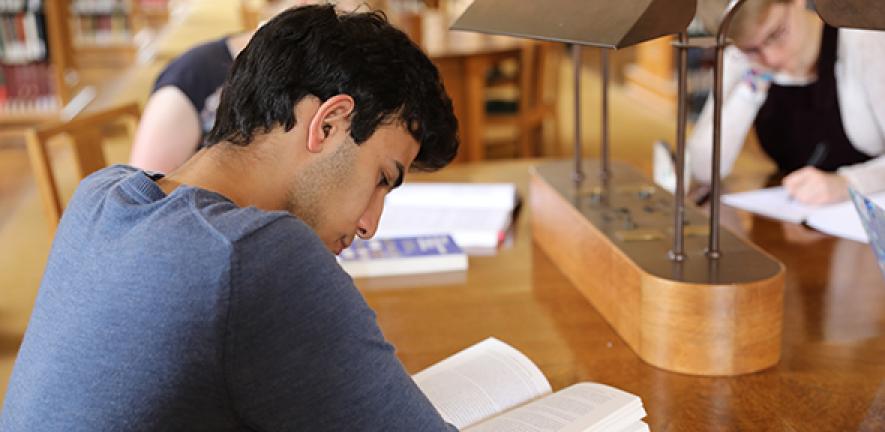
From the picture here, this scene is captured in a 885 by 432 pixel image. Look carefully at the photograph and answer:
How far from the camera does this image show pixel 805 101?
238 cm

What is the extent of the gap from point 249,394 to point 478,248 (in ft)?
3.58

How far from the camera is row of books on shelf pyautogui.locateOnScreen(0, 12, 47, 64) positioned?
625cm

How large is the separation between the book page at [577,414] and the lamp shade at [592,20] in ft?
1.36

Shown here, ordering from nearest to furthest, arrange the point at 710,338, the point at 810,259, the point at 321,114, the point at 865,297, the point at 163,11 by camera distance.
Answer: the point at 321,114 → the point at 710,338 → the point at 865,297 → the point at 810,259 → the point at 163,11

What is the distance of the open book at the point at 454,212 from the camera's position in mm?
1938

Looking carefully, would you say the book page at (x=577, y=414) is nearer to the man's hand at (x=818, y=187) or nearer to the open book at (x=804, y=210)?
the open book at (x=804, y=210)

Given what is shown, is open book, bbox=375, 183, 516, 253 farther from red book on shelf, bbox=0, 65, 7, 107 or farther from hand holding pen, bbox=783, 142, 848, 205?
red book on shelf, bbox=0, 65, 7, 107

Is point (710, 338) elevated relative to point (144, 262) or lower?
lower

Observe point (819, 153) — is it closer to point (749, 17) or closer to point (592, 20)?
point (749, 17)

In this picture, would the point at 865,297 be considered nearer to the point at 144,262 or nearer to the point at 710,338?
the point at 710,338

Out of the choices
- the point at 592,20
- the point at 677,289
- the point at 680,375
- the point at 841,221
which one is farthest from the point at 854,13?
the point at 841,221

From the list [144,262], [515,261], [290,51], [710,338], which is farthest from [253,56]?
[515,261]

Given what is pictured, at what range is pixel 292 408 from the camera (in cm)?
88

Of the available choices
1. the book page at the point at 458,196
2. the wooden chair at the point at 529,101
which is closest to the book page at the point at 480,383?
the book page at the point at 458,196
